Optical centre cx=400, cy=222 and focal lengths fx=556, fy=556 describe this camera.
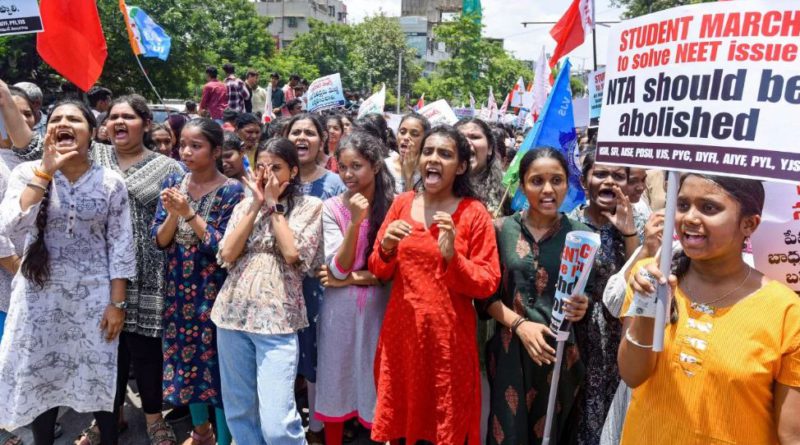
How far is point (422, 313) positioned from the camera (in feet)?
8.90

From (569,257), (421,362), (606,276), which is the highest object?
(569,257)

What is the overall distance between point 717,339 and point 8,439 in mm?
3757

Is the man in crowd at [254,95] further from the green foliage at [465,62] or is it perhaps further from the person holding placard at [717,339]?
the green foliage at [465,62]

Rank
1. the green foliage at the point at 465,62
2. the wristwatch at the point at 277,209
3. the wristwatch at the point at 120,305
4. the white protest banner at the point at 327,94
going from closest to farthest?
the wristwatch at the point at 277,209 < the wristwatch at the point at 120,305 < the white protest banner at the point at 327,94 < the green foliage at the point at 465,62

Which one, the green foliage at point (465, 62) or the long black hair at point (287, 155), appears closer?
the long black hair at point (287, 155)

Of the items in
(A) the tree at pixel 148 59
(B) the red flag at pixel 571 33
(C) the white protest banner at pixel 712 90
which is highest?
(A) the tree at pixel 148 59

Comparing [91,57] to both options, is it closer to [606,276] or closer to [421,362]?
[421,362]

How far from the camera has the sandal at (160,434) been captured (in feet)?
11.0

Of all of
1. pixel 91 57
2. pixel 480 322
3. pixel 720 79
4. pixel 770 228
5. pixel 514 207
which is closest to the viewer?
pixel 720 79

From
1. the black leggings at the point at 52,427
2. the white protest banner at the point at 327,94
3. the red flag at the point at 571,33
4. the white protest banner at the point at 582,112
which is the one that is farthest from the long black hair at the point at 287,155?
the white protest banner at the point at 327,94

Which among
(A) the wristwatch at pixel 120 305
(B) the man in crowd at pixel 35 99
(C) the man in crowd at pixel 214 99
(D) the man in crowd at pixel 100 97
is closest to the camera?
(A) the wristwatch at pixel 120 305

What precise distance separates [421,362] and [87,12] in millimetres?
3306

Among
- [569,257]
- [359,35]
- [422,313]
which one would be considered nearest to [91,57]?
[422,313]

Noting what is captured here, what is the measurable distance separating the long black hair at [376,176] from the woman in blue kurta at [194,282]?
747mm
